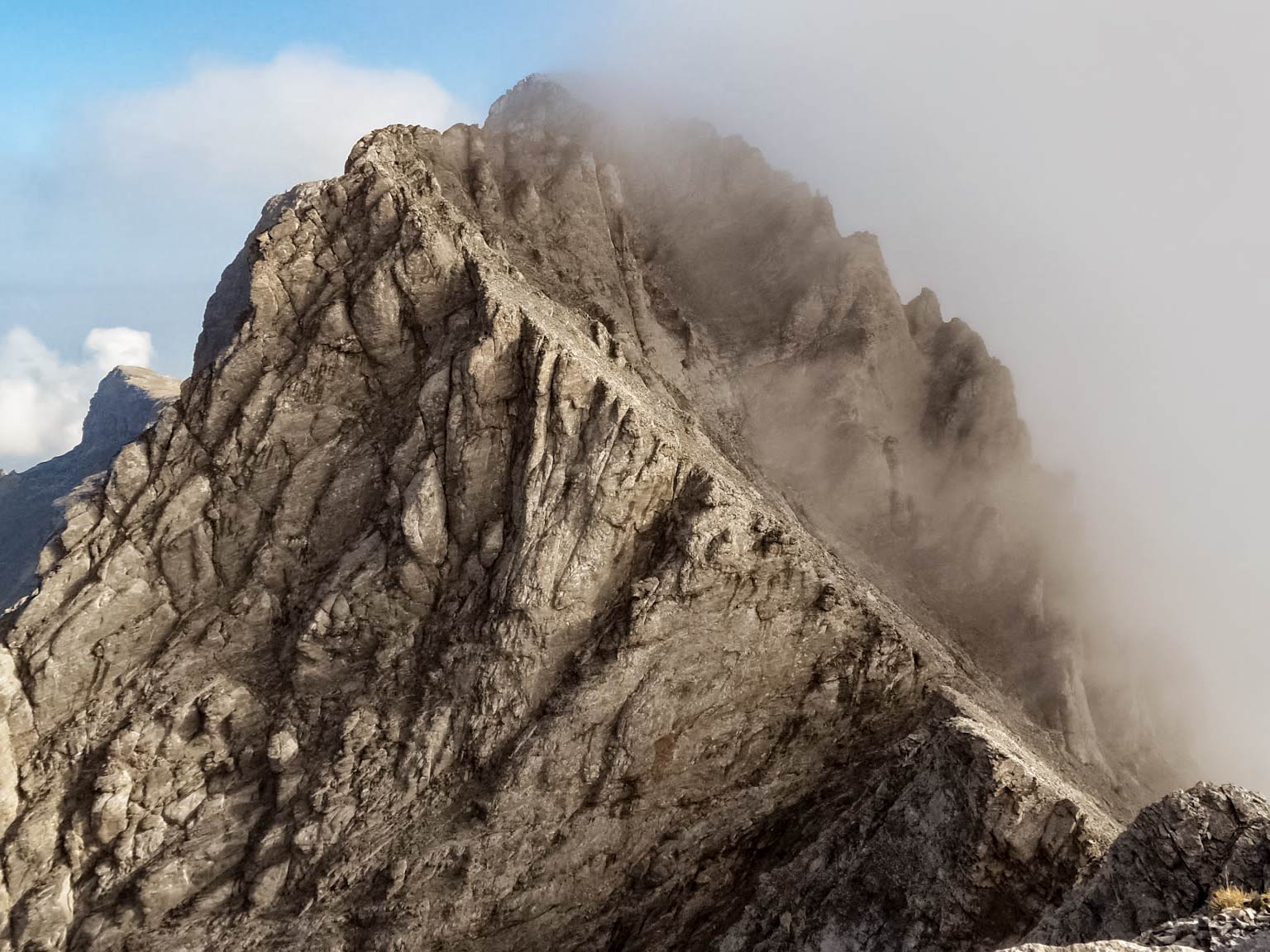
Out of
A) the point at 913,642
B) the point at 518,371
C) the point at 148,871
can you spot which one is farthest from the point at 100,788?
the point at 913,642

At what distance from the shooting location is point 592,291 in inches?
2121

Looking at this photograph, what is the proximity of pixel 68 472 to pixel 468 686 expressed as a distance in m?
89.9

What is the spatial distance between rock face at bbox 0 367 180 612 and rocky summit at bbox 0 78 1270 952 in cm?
5093

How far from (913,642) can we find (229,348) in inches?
1585

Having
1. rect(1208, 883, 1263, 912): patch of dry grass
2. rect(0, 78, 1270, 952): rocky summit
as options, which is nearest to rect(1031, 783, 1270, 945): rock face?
rect(0, 78, 1270, 952): rocky summit

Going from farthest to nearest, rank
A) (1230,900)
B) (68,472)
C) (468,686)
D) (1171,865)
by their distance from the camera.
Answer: (68,472) → (468,686) → (1171,865) → (1230,900)

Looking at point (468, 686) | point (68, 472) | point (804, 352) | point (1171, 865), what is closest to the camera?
point (1171, 865)

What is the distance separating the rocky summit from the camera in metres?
31.8

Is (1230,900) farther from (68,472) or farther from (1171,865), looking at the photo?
(68,472)

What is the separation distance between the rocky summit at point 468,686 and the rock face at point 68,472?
5093cm

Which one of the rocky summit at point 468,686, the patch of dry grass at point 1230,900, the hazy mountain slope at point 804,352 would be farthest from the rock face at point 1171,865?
the hazy mountain slope at point 804,352

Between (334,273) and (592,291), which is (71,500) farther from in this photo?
(592,291)

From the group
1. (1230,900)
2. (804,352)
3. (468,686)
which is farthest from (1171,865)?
(804,352)

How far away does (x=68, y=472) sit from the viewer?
9762 cm
